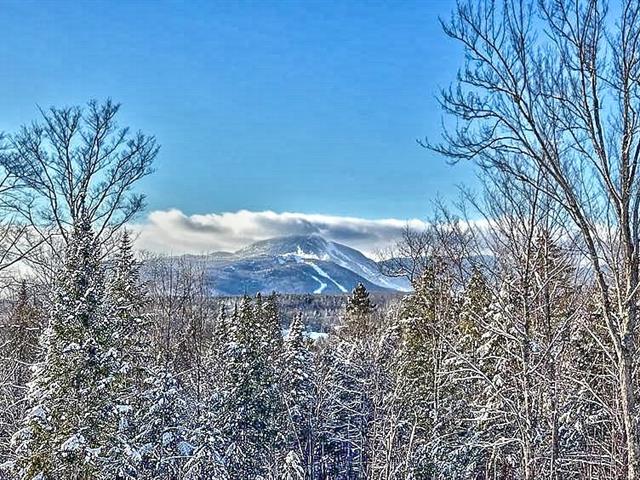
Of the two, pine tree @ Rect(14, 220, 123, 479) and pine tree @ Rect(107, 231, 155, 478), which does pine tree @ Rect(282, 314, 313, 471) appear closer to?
pine tree @ Rect(107, 231, 155, 478)

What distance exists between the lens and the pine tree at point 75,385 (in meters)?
10.1

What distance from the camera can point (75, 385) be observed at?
35.0 ft

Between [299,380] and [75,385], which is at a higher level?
[75,385]

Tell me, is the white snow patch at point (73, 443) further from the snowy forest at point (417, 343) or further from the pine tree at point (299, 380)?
the pine tree at point (299, 380)

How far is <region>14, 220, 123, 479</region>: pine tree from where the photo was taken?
33.2 ft

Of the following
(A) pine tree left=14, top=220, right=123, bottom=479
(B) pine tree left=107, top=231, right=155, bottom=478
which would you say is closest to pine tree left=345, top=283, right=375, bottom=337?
(B) pine tree left=107, top=231, right=155, bottom=478

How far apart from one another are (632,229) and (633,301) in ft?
2.42

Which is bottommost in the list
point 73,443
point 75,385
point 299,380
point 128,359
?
point 299,380

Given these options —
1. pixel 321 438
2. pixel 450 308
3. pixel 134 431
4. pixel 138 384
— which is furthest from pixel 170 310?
pixel 450 308

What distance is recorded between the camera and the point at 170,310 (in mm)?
23203

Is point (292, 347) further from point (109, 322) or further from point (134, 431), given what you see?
point (109, 322)

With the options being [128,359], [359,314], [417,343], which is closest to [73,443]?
[128,359]

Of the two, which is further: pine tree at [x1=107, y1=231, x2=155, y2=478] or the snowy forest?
pine tree at [x1=107, y1=231, x2=155, y2=478]

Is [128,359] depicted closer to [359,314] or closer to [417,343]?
[417,343]
